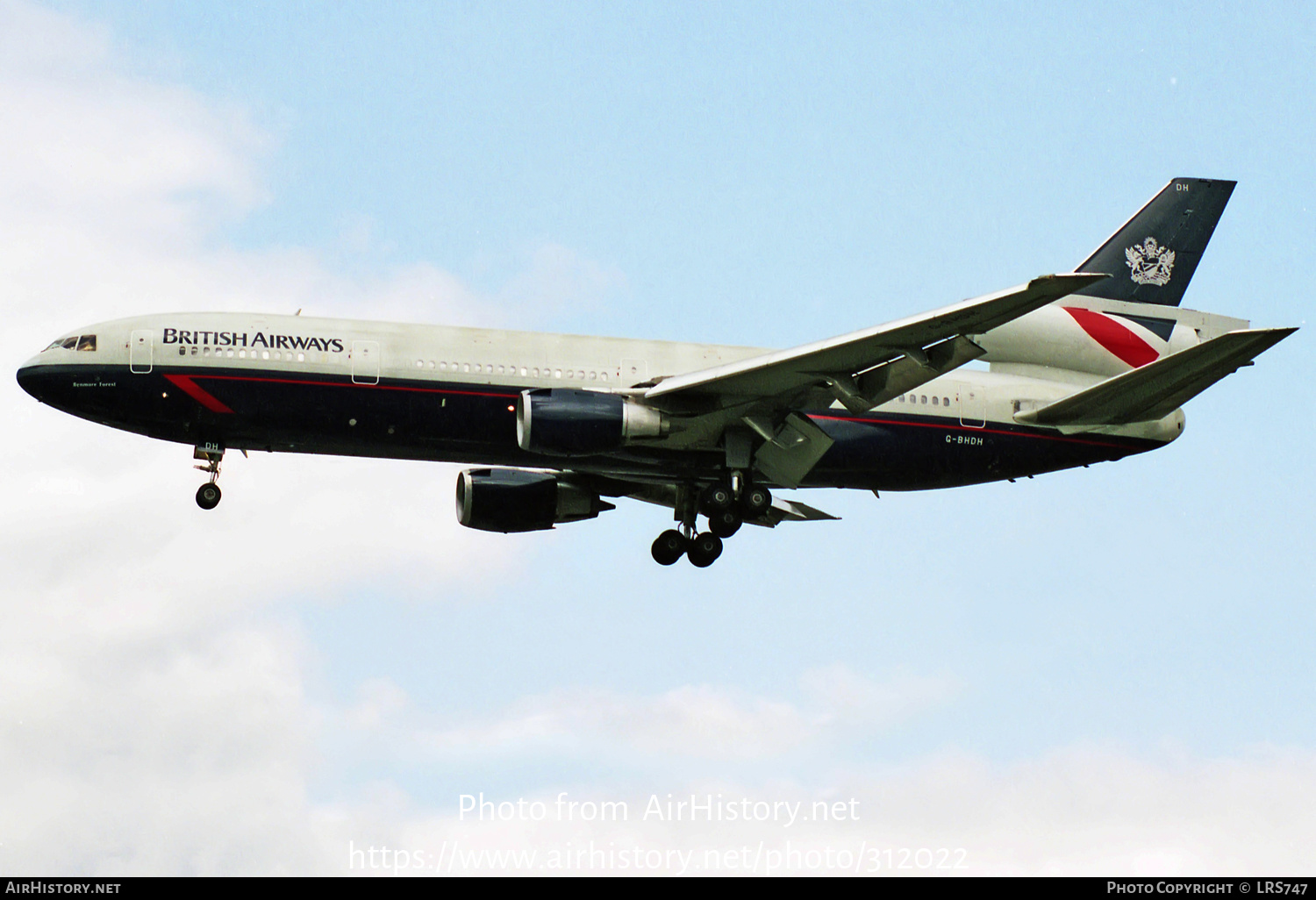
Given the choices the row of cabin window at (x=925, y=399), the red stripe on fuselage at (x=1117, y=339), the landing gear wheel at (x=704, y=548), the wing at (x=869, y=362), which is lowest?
the landing gear wheel at (x=704, y=548)

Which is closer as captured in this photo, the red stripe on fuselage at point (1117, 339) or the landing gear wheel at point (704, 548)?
the landing gear wheel at point (704, 548)

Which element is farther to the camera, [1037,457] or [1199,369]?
[1037,457]

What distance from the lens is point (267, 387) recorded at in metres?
35.3

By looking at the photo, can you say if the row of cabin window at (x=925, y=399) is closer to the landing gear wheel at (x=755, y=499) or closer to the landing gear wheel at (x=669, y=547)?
the landing gear wheel at (x=755, y=499)

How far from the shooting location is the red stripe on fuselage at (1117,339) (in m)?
40.5

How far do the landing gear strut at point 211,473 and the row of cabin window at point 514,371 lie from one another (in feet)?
16.7

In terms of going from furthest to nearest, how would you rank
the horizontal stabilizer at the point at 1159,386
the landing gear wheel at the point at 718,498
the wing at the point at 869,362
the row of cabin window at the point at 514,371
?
1. the landing gear wheel at the point at 718,498
2. the row of cabin window at the point at 514,371
3. the horizontal stabilizer at the point at 1159,386
4. the wing at the point at 869,362

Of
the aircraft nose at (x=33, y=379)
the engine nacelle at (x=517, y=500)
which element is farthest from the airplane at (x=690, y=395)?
the engine nacelle at (x=517, y=500)

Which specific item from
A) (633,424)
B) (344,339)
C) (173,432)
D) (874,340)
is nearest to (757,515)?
(633,424)

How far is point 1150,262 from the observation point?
137 feet

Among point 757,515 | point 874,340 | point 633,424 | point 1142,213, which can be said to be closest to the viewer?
point 874,340

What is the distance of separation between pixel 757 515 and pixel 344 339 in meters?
10.6

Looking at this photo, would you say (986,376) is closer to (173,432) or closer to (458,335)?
(458,335)
